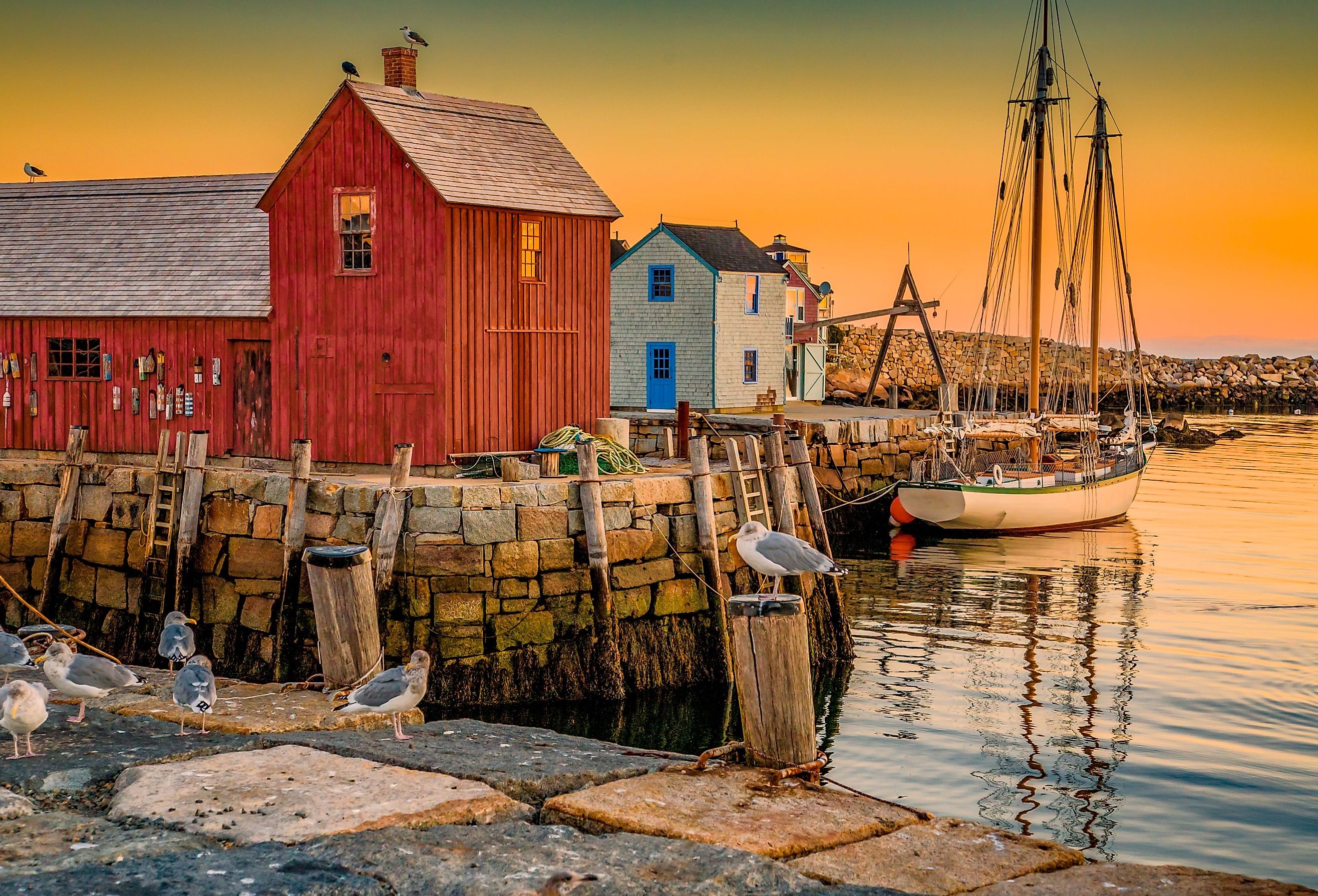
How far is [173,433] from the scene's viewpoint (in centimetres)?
2520

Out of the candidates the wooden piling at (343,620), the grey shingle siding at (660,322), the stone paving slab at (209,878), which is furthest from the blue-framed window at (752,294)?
the stone paving slab at (209,878)

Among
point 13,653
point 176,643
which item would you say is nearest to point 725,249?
point 176,643

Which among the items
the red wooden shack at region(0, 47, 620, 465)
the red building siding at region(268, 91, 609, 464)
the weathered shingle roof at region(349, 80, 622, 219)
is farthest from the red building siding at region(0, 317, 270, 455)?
the weathered shingle roof at region(349, 80, 622, 219)

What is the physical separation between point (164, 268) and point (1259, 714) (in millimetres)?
21114

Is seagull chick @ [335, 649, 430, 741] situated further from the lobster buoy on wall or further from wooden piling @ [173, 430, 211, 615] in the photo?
the lobster buoy on wall

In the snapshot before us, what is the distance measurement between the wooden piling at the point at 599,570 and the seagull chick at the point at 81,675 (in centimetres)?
760

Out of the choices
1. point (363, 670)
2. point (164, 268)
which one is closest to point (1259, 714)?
point (363, 670)

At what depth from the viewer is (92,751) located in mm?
9633

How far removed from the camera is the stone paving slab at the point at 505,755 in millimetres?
9211

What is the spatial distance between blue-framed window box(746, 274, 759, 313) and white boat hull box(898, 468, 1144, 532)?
11.3 m

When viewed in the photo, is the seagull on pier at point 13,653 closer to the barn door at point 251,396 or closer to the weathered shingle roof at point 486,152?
the weathered shingle roof at point 486,152

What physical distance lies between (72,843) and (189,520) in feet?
38.3

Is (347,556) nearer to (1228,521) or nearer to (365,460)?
(365,460)

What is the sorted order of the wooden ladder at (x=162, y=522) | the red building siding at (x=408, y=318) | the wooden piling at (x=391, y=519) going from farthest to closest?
the red building siding at (x=408, y=318) → the wooden ladder at (x=162, y=522) → the wooden piling at (x=391, y=519)
